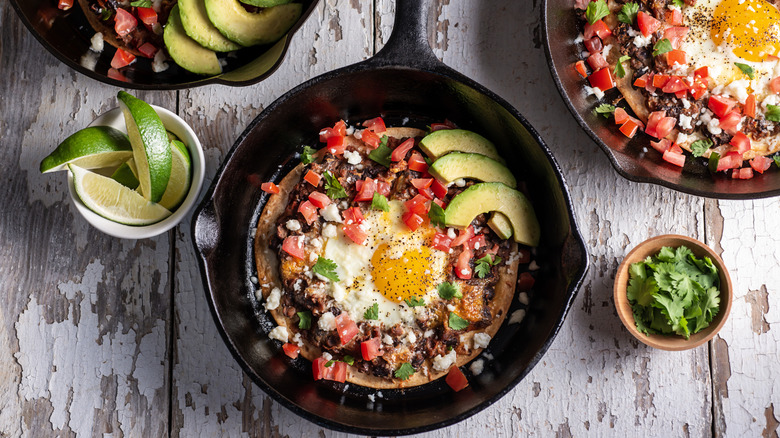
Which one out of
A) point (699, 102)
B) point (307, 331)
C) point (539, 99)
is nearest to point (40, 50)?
point (307, 331)

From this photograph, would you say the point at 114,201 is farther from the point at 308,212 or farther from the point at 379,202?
the point at 379,202

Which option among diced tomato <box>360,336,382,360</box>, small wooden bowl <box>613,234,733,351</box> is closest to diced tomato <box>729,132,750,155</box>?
small wooden bowl <box>613,234,733,351</box>

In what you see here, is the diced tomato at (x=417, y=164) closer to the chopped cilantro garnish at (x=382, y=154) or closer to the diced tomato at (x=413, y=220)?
the chopped cilantro garnish at (x=382, y=154)

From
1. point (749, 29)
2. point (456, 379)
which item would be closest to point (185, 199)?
point (456, 379)

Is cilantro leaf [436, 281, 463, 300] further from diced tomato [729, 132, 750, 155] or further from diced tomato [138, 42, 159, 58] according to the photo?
diced tomato [138, 42, 159, 58]

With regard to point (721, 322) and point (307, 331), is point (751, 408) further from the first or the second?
point (307, 331)

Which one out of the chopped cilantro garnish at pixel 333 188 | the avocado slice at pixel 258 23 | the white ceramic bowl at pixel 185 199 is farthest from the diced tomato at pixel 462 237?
the avocado slice at pixel 258 23
